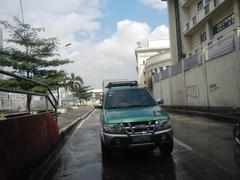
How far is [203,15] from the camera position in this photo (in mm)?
36562

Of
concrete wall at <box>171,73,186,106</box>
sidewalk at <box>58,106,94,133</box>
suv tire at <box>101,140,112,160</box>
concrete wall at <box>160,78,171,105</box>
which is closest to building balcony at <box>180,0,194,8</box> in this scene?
concrete wall at <box>160,78,171,105</box>

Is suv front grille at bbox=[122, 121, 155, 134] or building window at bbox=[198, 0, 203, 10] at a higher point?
building window at bbox=[198, 0, 203, 10]

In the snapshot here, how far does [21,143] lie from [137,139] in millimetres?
2480

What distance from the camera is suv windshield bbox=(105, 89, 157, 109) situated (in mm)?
9702

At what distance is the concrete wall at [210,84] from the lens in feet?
66.3

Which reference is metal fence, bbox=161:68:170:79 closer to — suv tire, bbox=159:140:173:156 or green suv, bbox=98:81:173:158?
suv tire, bbox=159:140:173:156

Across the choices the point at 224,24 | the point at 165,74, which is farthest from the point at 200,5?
the point at 165,74

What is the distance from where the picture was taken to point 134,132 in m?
8.13

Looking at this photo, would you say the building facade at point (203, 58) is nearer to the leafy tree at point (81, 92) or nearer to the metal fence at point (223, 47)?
the metal fence at point (223, 47)

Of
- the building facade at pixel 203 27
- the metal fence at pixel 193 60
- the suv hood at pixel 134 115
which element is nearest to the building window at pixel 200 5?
the building facade at pixel 203 27

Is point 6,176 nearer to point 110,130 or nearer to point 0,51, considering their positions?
point 110,130

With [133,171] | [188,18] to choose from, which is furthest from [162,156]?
[188,18]

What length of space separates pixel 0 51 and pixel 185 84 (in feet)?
49.5

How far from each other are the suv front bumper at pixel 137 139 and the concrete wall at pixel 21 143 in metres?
1.67
